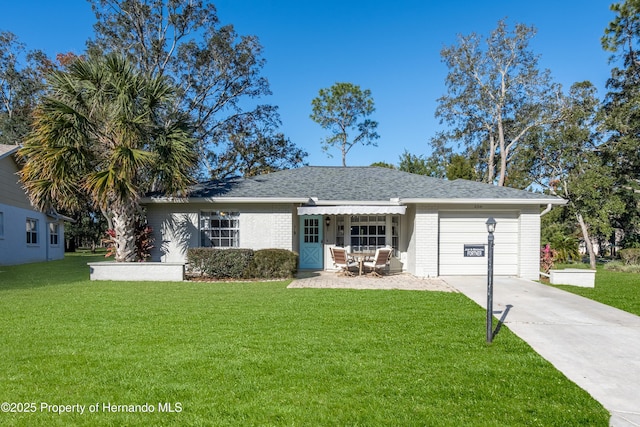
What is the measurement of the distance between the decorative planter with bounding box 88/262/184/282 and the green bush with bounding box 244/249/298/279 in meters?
2.72

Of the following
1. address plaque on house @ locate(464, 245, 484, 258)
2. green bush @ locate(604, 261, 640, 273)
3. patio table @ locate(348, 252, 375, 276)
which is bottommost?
green bush @ locate(604, 261, 640, 273)

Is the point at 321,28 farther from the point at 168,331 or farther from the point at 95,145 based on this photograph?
the point at 168,331

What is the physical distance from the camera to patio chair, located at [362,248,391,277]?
14585mm

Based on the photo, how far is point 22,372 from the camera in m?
4.94

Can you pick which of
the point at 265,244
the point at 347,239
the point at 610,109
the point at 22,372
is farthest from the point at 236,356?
the point at 610,109

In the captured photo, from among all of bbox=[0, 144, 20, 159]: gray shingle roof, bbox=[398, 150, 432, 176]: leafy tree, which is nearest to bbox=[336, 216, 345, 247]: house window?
bbox=[0, 144, 20, 159]: gray shingle roof

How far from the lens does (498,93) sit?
108ft

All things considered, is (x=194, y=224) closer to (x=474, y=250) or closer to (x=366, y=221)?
(x=366, y=221)

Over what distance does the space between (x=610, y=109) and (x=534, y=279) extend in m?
20.9

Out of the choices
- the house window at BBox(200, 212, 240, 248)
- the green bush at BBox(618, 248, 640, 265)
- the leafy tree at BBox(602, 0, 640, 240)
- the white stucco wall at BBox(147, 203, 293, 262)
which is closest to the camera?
the white stucco wall at BBox(147, 203, 293, 262)

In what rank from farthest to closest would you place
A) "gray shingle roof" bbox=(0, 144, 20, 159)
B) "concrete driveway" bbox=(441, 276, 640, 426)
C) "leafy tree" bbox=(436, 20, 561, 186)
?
1. "leafy tree" bbox=(436, 20, 561, 186)
2. "gray shingle roof" bbox=(0, 144, 20, 159)
3. "concrete driveway" bbox=(441, 276, 640, 426)

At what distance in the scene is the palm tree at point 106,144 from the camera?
A: 13.4 metres

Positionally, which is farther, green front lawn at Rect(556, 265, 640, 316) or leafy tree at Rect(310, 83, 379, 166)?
leafy tree at Rect(310, 83, 379, 166)

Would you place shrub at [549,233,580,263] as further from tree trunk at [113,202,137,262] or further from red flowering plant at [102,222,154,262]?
tree trunk at [113,202,137,262]
